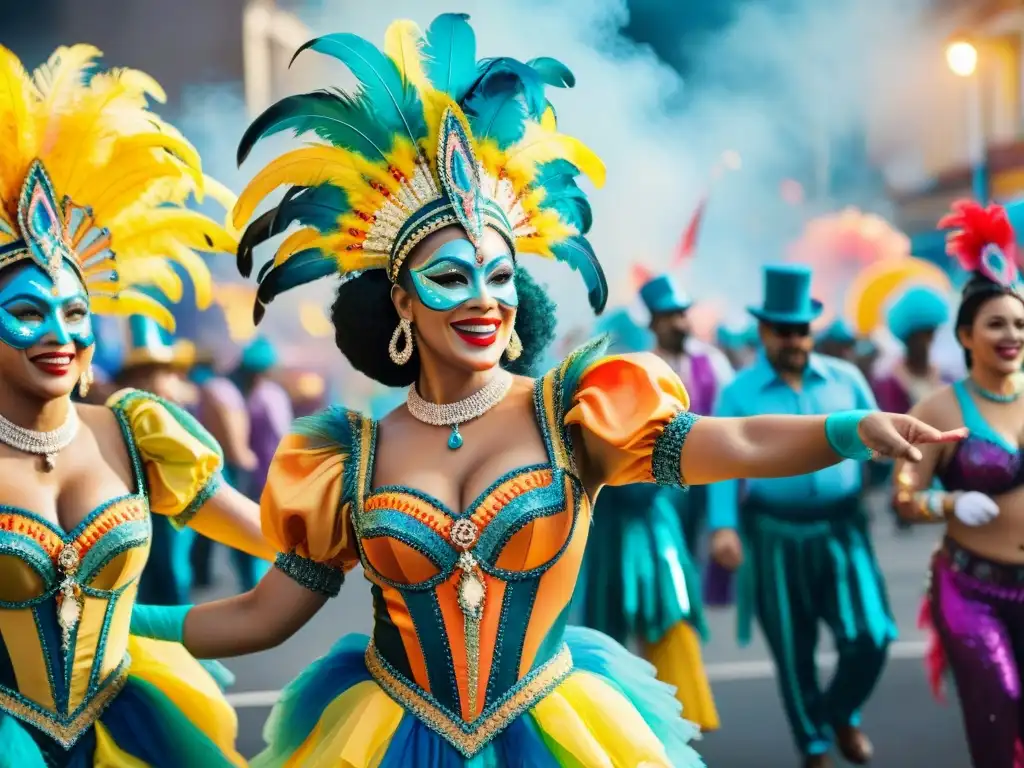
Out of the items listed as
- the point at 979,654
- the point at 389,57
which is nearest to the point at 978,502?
the point at 979,654

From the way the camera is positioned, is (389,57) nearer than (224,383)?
Yes

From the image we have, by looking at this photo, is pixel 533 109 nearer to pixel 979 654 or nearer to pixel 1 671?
pixel 1 671

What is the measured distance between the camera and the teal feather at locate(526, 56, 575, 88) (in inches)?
122

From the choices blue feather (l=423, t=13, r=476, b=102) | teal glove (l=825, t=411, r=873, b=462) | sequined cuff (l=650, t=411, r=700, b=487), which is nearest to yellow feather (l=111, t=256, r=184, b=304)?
blue feather (l=423, t=13, r=476, b=102)

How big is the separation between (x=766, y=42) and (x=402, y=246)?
9501 mm

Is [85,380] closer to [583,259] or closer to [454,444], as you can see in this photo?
[454,444]

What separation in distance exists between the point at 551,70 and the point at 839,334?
6638 millimetres

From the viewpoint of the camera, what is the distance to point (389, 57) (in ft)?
10.0

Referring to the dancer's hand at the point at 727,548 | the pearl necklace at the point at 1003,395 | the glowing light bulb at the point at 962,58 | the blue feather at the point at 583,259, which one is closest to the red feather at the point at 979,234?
the pearl necklace at the point at 1003,395

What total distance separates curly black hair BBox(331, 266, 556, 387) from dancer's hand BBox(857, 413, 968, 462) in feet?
2.93

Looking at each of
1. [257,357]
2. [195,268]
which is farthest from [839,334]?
[195,268]

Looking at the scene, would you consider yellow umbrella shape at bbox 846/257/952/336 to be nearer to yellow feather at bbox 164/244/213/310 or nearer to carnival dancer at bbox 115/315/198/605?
carnival dancer at bbox 115/315/198/605

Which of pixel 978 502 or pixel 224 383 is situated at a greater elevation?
pixel 224 383

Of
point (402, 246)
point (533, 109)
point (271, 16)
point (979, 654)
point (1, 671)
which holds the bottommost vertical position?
point (979, 654)
